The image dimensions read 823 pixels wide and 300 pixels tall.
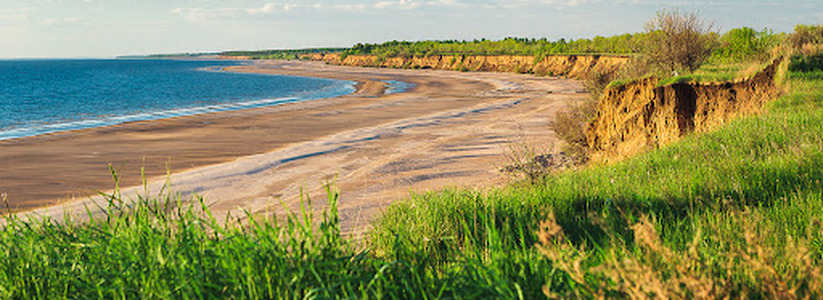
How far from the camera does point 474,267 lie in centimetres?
294

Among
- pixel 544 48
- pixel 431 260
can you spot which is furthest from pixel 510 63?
pixel 431 260

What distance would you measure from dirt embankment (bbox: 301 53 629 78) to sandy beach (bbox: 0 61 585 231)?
2245 cm

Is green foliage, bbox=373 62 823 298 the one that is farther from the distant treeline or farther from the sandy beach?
the distant treeline

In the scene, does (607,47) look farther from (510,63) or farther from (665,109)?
(665,109)

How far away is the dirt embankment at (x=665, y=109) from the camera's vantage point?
39.5 ft

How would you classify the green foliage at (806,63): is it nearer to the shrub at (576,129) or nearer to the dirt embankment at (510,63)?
the shrub at (576,129)

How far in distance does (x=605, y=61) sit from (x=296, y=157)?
53495mm

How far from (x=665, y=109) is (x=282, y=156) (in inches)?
465

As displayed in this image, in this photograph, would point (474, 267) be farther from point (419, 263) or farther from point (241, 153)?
point (241, 153)

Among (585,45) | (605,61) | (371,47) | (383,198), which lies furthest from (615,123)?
(371,47)

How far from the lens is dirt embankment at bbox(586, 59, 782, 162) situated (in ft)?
39.5

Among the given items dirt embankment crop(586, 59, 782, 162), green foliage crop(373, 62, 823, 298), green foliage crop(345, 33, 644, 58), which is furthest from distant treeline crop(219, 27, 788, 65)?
green foliage crop(373, 62, 823, 298)

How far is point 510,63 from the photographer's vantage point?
292 feet

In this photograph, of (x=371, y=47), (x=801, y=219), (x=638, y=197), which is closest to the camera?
(x=801, y=219)
